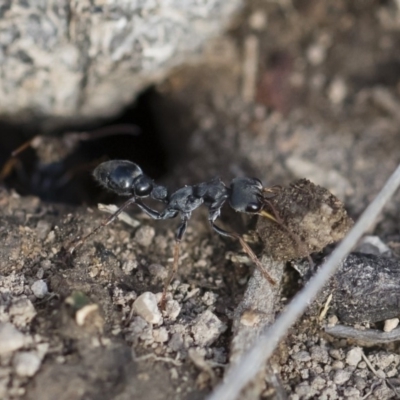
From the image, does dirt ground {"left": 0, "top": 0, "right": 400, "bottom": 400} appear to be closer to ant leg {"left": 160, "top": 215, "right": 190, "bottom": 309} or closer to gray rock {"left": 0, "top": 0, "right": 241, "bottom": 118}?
ant leg {"left": 160, "top": 215, "right": 190, "bottom": 309}

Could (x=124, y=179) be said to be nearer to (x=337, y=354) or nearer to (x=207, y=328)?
(x=207, y=328)

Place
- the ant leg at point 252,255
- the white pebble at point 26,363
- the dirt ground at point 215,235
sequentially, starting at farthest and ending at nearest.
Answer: the ant leg at point 252,255, the dirt ground at point 215,235, the white pebble at point 26,363

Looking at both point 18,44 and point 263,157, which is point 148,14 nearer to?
point 18,44

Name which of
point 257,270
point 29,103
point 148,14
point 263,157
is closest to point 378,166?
point 263,157

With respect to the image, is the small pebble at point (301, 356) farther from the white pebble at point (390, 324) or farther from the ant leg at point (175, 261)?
the ant leg at point (175, 261)

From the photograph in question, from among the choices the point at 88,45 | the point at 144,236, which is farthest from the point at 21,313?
the point at 88,45

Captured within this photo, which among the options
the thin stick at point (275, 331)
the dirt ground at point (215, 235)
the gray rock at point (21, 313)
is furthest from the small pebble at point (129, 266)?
the thin stick at point (275, 331)
